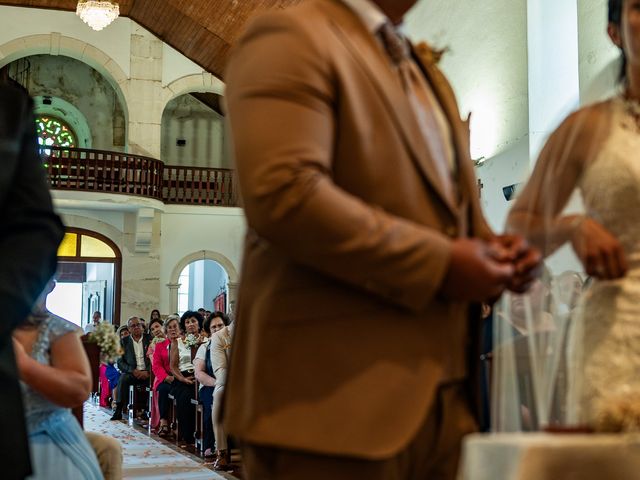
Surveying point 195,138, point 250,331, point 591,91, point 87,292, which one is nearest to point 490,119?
point 591,91

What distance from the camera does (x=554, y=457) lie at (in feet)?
3.68

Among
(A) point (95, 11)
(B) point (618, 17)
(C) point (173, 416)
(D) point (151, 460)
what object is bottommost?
(D) point (151, 460)

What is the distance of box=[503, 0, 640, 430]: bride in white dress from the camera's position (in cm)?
157

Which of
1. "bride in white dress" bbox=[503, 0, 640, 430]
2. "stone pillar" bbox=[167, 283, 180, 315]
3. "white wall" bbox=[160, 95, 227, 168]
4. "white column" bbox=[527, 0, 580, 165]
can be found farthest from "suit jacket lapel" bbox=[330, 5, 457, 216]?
"white wall" bbox=[160, 95, 227, 168]

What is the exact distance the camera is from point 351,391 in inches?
50.8

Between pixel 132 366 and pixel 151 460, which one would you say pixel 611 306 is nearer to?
pixel 151 460

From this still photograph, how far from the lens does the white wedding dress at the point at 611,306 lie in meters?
1.58

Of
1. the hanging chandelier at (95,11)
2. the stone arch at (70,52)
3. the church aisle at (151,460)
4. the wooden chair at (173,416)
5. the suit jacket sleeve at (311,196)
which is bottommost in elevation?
the church aisle at (151,460)

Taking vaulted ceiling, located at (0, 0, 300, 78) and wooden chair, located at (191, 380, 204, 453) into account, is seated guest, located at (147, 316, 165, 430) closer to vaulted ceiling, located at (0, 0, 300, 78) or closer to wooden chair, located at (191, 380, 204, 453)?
wooden chair, located at (191, 380, 204, 453)

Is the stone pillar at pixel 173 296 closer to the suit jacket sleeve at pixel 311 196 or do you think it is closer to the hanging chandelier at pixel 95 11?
the hanging chandelier at pixel 95 11

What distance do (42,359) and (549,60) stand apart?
625cm

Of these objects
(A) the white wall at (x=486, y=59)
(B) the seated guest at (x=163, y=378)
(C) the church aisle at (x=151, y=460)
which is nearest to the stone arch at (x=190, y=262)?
(C) the church aisle at (x=151, y=460)

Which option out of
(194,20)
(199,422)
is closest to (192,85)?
(194,20)

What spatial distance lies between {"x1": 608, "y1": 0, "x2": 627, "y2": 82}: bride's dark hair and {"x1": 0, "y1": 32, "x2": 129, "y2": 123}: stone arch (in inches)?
767
